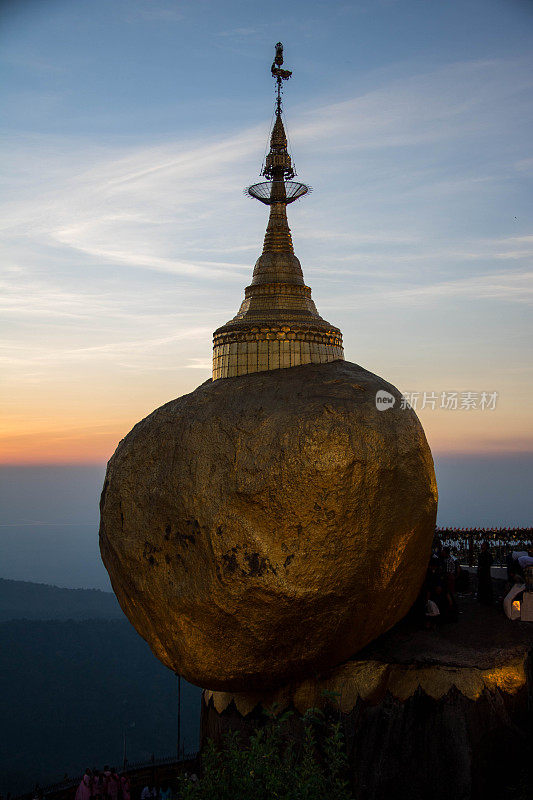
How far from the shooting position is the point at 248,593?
1000 cm

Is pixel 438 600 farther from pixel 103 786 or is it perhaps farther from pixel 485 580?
pixel 103 786

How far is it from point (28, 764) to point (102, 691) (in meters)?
14.0

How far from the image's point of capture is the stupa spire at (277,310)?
12484mm

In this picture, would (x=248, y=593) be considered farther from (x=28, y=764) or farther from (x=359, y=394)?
(x=28, y=764)

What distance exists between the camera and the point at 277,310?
1305 centimetres

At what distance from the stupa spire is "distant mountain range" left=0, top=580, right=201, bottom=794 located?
140ft

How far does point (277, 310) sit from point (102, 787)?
34.3 feet

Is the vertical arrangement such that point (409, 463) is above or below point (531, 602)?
A: above

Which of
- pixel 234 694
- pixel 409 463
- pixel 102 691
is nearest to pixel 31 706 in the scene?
pixel 102 691

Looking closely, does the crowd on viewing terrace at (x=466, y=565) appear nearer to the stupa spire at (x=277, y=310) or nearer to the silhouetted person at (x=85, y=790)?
the stupa spire at (x=277, y=310)

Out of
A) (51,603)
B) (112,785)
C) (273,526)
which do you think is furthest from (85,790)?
(51,603)

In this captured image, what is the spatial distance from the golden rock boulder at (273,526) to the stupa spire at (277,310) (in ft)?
3.20

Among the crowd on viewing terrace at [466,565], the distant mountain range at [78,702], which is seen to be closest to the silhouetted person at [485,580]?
the crowd on viewing terrace at [466,565]

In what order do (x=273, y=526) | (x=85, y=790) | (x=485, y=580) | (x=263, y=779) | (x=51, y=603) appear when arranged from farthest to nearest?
(x=51, y=603) → (x=485, y=580) → (x=85, y=790) → (x=273, y=526) → (x=263, y=779)
